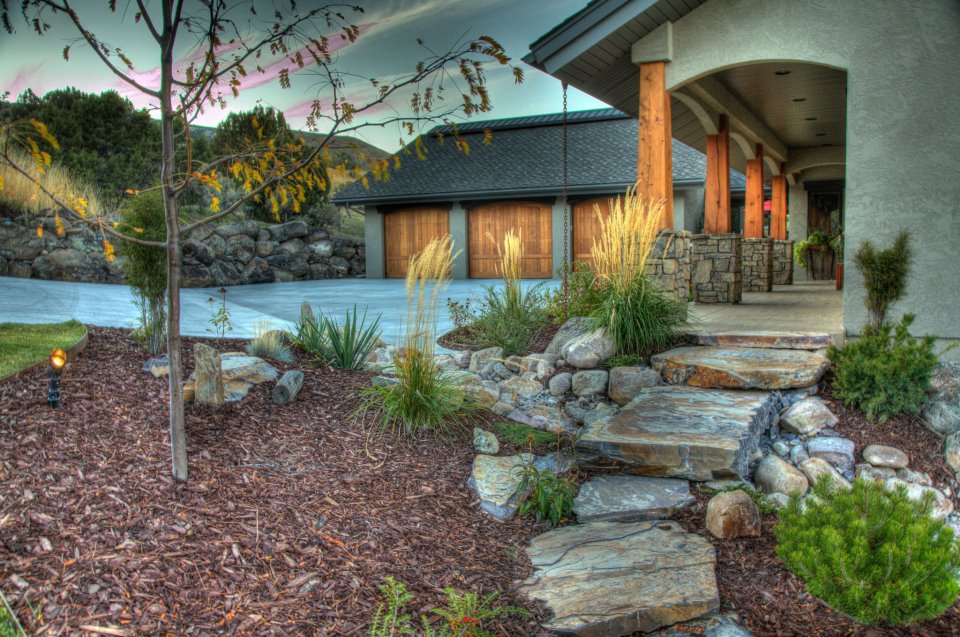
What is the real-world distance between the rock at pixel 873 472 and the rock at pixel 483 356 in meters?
2.80

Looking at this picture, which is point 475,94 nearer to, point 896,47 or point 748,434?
point 748,434

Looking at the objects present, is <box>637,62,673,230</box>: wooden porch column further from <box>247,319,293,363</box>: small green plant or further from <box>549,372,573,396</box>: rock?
<box>247,319,293,363</box>: small green plant

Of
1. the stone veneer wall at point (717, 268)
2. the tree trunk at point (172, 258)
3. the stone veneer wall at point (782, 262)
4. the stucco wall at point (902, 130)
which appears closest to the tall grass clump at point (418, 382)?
the tree trunk at point (172, 258)

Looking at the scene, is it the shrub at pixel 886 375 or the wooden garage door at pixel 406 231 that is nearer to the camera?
the shrub at pixel 886 375

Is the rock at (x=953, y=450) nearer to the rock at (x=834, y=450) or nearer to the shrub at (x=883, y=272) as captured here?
the rock at (x=834, y=450)

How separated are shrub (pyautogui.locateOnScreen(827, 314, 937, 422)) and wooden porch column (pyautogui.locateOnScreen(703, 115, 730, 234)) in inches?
178

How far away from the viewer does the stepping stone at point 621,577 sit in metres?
2.53

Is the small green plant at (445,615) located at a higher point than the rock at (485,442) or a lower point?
lower

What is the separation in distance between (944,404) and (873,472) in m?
0.86

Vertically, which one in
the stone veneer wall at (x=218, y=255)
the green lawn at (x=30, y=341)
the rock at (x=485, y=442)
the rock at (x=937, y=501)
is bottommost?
the rock at (x=937, y=501)


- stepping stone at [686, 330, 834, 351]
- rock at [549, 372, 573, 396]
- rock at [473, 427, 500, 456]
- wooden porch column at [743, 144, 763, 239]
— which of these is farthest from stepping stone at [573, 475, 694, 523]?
wooden porch column at [743, 144, 763, 239]

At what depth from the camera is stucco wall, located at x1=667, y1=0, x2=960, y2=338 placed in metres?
5.18

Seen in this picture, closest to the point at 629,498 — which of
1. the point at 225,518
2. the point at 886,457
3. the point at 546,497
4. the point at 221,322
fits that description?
the point at 546,497

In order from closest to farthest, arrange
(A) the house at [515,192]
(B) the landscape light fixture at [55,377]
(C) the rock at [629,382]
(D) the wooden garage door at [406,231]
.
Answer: (B) the landscape light fixture at [55,377] < (C) the rock at [629,382] < (A) the house at [515,192] < (D) the wooden garage door at [406,231]
